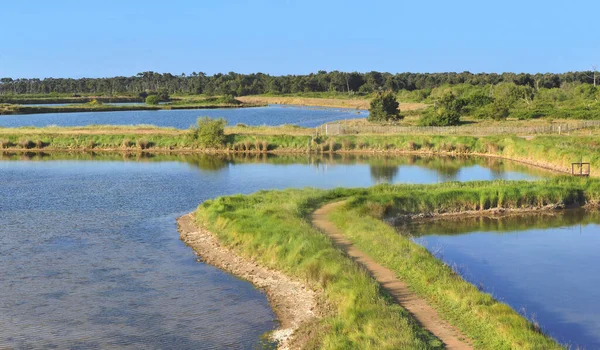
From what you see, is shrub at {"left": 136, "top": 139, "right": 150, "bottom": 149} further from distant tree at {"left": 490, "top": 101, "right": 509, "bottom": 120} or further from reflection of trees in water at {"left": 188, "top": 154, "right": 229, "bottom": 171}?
distant tree at {"left": 490, "top": 101, "right": 509, "bottom": 120}

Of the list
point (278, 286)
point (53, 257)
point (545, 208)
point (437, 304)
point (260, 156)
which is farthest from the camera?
point (260, 156)

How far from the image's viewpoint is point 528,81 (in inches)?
6457

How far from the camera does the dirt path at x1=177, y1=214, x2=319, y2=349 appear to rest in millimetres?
18375

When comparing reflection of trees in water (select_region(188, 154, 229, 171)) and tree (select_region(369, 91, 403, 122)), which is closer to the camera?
reflection of trees in water (select_region(188, 154, 229, 171))

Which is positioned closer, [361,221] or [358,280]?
[358,280]

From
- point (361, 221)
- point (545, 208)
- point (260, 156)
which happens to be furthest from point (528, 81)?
point (361, 221)

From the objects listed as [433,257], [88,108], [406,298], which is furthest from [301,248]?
[88,108]

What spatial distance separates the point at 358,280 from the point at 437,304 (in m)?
2.25

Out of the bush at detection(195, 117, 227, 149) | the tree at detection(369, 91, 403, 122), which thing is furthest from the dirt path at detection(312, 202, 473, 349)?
the tree at detection(369, 91, 403, 122)

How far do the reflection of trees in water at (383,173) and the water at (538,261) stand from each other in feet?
40.8

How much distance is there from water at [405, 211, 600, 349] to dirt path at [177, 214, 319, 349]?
18.4ft

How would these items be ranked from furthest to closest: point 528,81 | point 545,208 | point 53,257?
point 528,81
point 545,208
point 53,257

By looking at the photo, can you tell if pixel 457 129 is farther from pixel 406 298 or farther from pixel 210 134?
pixel 406 298

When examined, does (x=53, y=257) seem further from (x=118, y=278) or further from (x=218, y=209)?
(x=218, y=209)
